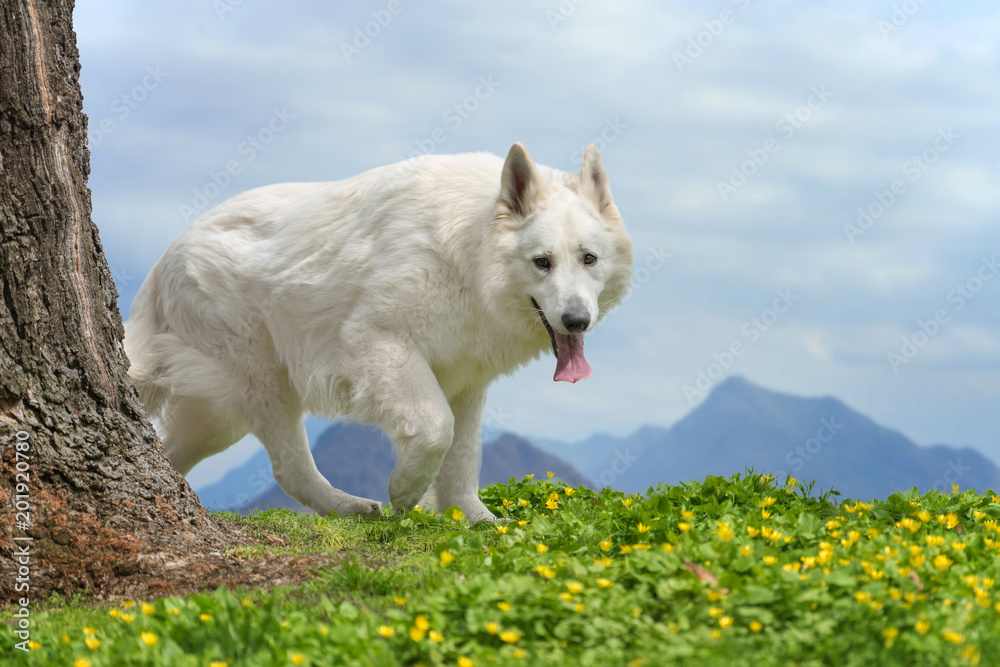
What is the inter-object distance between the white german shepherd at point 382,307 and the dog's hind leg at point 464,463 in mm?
11

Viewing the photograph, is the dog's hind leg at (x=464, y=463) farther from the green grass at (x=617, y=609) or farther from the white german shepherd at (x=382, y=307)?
the green grass at (x=617, y=609)

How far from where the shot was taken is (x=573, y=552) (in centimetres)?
441

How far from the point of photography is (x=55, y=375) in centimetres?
486

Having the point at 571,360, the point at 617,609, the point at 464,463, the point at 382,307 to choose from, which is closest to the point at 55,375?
the point at 382,307

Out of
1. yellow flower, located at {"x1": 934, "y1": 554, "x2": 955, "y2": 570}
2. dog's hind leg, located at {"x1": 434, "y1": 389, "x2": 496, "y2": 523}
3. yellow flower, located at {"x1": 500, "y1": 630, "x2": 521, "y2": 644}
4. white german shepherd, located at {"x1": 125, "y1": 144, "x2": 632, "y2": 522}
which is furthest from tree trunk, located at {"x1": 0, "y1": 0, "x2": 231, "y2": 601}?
yellow flower, located at {"x1": 934, "y1": 554, "x2": 955, "y2": 570}

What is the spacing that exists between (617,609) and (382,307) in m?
3.29

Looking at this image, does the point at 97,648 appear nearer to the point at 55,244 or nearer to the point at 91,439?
the point at 91,439

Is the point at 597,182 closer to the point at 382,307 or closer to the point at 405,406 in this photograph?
the point at 382,307

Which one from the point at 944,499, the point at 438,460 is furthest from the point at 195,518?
the point at 944,499

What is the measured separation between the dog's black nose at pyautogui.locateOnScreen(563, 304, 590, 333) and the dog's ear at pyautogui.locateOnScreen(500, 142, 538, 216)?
2.66ft

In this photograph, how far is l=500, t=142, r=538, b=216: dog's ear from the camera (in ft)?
19.5

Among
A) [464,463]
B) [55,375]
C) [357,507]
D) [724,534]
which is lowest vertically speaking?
[357,507]

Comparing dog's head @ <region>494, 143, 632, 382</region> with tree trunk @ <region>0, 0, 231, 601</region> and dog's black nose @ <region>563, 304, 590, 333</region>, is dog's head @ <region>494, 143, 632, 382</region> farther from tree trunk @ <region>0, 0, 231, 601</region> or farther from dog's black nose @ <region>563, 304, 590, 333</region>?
tree trunk @ <region>0, 0, 231, 601</region>

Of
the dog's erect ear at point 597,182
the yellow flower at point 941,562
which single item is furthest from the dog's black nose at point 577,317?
the yellow flower at point 941,562
